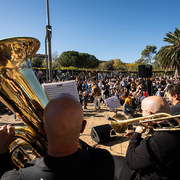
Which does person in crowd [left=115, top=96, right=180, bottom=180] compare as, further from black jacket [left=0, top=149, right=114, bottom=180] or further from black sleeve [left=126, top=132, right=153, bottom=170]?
black jacket [left=0, top=149, right=114, bottom=180]

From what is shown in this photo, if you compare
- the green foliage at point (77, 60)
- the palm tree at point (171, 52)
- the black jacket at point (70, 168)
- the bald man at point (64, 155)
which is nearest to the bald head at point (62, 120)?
the bald man at point (64, 155)

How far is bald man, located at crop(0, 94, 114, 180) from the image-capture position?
753mm

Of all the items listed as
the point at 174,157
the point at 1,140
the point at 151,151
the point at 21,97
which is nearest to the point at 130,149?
the point at 151,151

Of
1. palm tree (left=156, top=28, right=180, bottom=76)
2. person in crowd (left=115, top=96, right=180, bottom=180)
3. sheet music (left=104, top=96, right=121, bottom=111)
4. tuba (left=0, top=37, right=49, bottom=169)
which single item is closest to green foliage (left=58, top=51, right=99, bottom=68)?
palm tree (left=156, top=28, right=180, bottom=76)

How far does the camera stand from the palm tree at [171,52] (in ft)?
81.6

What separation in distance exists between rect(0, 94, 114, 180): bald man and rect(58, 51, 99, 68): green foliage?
184 feet

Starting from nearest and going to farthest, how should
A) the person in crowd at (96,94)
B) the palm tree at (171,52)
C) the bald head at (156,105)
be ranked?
the bald head at (156,105), the person in crowd at (96,94), the palm tree at (171,52)

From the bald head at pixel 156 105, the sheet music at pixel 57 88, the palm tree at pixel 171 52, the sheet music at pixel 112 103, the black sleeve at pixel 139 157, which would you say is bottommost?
the sheet music at pixel 112 103

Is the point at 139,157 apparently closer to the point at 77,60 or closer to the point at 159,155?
the point at 159,155

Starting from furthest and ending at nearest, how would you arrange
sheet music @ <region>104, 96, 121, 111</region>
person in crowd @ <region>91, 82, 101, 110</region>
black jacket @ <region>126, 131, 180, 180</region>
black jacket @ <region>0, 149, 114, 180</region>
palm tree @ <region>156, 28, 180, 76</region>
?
1. palm tree @ <region>156, 28, 180, 76</region>
2. person in crowd @ <region>91, 82, 101, 110</region>
3. sheet music @ <region>104, 96, 121, 111</region>
4. black jacket @ <region>126, 131, 180, 180</region>
5. black jacket @ <region>0, 149, 114, 180</region>

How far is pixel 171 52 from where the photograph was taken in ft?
83.5

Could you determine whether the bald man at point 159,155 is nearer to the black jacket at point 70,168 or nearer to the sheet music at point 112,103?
the black jacket at point 70,168

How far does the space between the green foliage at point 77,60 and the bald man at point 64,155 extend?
2204 inches

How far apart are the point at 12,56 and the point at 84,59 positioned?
6196 centimetres
